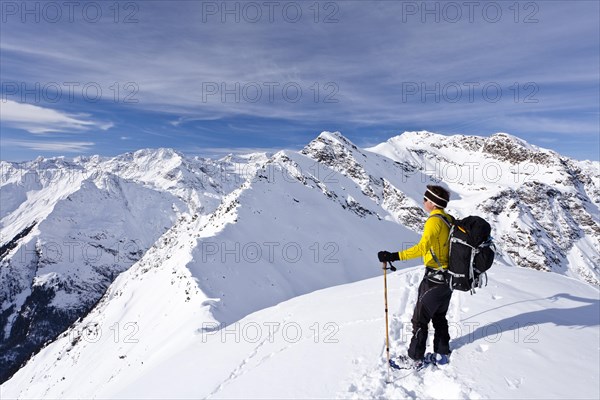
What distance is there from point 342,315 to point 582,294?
24.5 feet

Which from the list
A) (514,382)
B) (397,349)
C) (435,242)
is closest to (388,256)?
(435,242)

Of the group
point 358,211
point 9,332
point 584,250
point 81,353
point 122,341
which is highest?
point 358,211

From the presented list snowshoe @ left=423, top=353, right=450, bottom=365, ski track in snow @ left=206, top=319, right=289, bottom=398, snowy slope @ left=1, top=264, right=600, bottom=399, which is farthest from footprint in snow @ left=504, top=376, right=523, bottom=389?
ski track in snow @ left=206, top=319, right=289, bottom=398

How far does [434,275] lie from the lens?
661cm

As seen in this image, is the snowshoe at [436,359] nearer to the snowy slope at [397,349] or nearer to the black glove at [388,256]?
the snowy slope at [397,349]

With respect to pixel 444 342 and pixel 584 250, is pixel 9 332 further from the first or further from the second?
pixel 584 250

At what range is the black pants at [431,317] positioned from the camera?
6.57 metres

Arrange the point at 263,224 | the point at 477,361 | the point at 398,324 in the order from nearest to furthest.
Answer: the point at 477,361
the point at 398,324
the point at 263,224

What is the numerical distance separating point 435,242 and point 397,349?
8.94 feet

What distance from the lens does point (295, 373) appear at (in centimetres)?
715

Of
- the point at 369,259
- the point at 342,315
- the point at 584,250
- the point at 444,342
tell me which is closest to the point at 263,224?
the point at 369,259

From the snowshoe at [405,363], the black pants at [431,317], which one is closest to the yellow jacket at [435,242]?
the black pants at [431,317]

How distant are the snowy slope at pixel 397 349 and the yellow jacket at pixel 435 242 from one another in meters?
2.03

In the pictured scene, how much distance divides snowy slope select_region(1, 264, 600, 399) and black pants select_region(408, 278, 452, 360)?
1.26 ft
